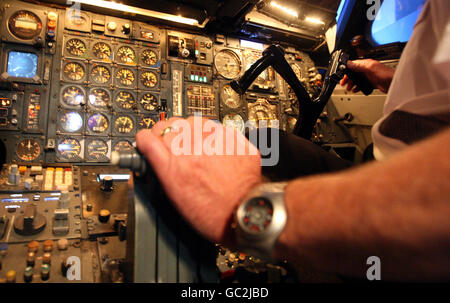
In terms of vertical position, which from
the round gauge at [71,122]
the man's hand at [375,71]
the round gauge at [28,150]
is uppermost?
the round gauge at [71,122]

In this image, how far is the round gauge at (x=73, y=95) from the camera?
3598 millimetres

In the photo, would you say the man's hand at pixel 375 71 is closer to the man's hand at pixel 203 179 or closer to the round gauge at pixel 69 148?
the man's hand at pixel 203 179

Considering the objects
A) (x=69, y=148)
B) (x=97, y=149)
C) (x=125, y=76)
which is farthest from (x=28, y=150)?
(x=125, y=76)

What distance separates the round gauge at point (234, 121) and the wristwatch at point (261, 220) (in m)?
4.15

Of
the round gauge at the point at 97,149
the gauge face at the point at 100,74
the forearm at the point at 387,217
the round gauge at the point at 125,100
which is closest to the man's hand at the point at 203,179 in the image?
the forearm at the point at 387,217

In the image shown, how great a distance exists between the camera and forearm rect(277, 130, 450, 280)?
1.06 ft

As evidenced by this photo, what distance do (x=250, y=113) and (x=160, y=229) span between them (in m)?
4.31

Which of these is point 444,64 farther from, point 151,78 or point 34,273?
point 151,78

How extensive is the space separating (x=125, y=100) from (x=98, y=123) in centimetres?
52

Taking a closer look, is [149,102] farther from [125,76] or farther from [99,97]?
[99,97]

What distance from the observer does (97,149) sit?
3.67 m

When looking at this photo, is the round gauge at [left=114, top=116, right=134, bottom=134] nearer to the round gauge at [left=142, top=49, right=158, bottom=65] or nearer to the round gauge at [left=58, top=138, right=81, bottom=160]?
the round gauge at [left=58, top=138, right=81, bottom=160]

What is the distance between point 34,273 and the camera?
1.11 m
